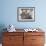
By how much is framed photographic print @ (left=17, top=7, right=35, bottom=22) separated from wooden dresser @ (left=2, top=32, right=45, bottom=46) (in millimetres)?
661

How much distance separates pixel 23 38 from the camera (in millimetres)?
3879

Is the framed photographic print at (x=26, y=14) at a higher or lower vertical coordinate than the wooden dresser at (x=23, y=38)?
higher

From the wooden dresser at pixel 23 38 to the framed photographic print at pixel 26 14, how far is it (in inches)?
26.0

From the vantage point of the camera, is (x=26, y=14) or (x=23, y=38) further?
(x=26, y=14)

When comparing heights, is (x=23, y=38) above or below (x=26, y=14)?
below

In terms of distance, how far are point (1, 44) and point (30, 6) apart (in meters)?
1.56

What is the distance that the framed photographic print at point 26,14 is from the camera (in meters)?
4.34

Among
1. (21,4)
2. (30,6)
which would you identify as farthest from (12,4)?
(30,6)

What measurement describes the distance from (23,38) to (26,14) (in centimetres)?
90

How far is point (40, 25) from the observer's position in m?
4.39

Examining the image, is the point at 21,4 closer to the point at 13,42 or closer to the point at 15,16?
the point at 15,16

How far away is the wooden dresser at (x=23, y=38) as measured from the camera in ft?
12.7

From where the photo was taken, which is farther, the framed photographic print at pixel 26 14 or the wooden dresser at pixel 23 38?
the framed photographic print at pixel 26 14

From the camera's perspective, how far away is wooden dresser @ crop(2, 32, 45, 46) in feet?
12.7
